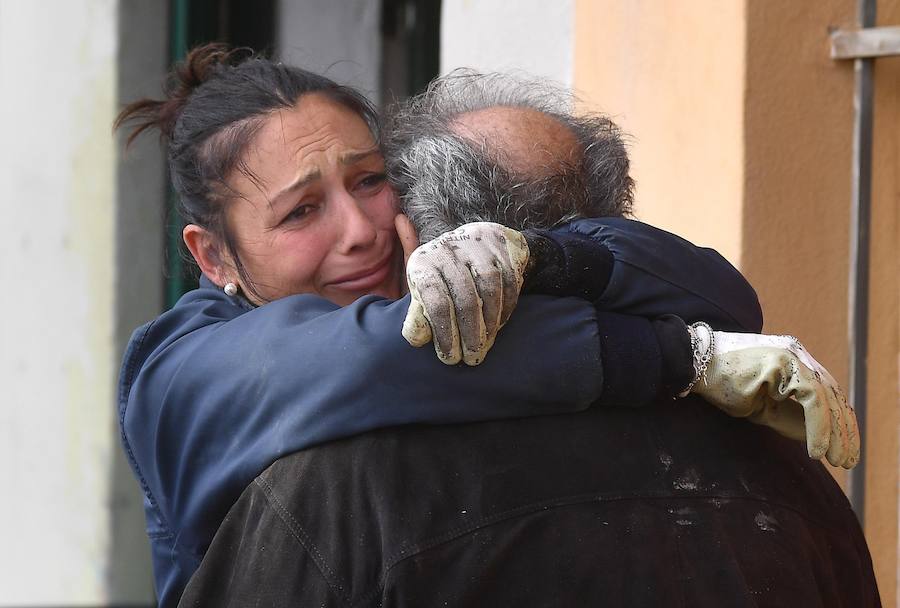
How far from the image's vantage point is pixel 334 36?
4.43 metres

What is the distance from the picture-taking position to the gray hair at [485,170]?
176 cm

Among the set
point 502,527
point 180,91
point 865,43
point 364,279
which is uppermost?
point 865,43

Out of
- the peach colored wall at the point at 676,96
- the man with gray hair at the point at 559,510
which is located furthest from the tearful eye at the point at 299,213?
the peach colored wall at the point at 676,96

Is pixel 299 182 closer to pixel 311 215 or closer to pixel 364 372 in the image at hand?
pixel 311 215

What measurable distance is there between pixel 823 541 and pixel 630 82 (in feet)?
5.18

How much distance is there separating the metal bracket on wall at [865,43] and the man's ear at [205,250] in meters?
1.42

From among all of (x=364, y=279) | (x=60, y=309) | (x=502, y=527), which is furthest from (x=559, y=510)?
(x=60, y=309)

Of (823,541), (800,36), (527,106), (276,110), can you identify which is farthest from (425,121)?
(800,36)

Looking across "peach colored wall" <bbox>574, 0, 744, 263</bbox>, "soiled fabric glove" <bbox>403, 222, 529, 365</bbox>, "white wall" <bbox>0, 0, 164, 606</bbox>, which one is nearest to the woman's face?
"soiled fabric glove" <bbox>403, 222, 529, 365</bbox>

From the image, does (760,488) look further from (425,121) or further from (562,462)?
(425,121)

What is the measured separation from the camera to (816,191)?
265cm

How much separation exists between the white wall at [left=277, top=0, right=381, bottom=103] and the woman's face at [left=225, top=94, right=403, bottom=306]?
220 cm

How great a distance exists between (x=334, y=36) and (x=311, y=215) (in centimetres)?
246

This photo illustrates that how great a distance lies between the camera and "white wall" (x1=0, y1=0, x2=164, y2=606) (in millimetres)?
4699
